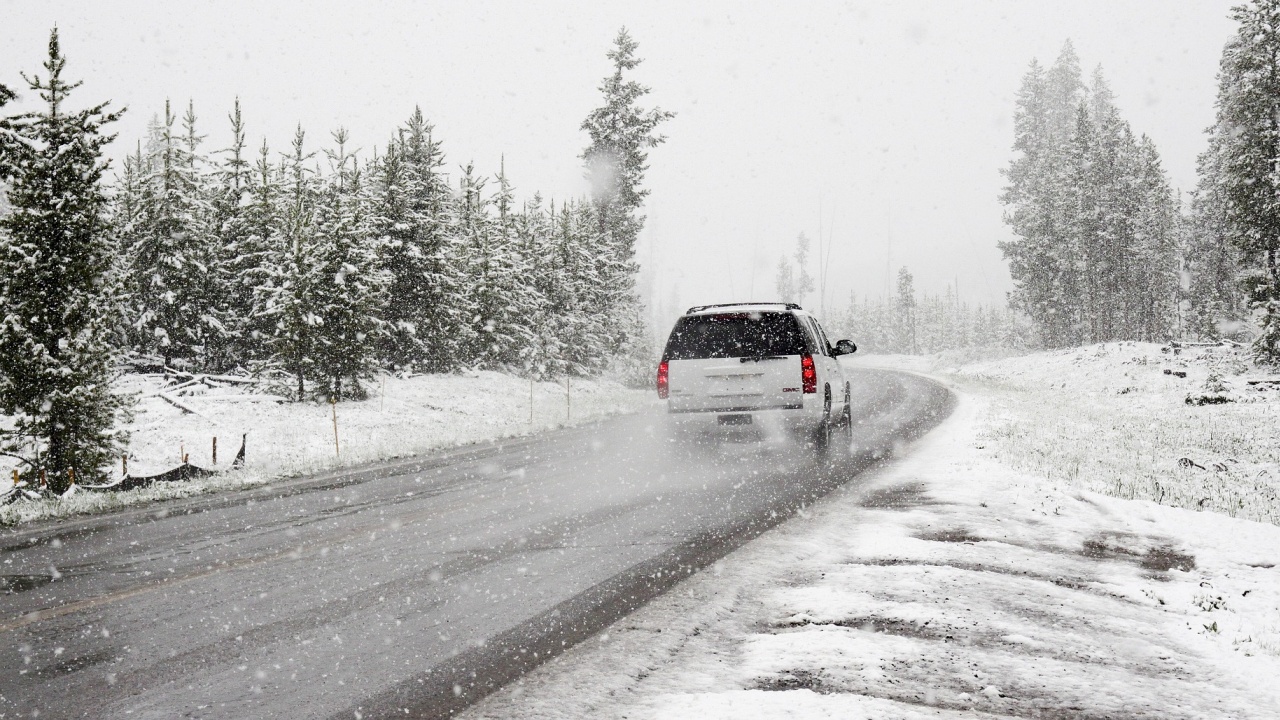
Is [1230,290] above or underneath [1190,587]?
above

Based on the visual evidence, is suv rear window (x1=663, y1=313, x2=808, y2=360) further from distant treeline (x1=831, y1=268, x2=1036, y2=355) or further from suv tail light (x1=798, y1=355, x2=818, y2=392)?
distant treeline (x1=831, y1=268, x2=1036, y2=355)

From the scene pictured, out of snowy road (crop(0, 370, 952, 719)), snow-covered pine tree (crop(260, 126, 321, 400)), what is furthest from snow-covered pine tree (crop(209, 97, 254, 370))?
snowy road (crop(0, 370, 952, 719))

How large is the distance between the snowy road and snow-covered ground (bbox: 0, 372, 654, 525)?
1.52 m

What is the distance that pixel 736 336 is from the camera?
11.4 metres

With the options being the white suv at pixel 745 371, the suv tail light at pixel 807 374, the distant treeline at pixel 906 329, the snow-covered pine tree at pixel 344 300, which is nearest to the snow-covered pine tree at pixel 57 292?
the snow-covered pine tree at pixel 344 300

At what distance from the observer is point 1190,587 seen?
4.95 metres

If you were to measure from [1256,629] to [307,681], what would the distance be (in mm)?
4818

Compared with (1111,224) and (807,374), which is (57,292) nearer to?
(807,374)

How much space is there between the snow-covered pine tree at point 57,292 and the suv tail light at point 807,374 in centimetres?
1151

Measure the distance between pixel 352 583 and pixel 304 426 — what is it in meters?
15.3

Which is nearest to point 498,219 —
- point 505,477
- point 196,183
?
point 196,183

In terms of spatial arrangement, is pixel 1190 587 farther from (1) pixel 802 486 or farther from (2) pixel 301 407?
(2) pixel 301 407

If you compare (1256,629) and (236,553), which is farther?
(236,553)

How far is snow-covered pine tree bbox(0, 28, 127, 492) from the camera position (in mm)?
12641
